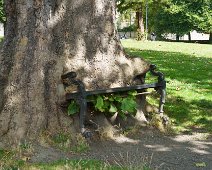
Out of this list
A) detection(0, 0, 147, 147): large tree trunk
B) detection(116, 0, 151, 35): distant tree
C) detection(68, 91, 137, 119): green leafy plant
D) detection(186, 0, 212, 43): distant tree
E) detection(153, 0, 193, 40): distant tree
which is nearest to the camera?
detection(0, 0, 147, 147): large tree trunk

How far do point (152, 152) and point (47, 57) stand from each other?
2083mm

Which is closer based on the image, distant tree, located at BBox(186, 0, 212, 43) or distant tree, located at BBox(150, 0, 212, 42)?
distant tree, located at BBox(150, 0, 212, 42)

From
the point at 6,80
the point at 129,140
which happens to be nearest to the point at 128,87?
the point at 129,140

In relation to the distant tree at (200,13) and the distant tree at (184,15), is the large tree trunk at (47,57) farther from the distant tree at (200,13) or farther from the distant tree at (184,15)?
the distant tree at (200,13)

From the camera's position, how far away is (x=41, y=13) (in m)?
7.42

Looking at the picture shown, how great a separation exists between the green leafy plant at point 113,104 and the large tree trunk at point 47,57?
0.78ft

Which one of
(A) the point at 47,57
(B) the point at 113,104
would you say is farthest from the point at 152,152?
(A) the point at 47,57

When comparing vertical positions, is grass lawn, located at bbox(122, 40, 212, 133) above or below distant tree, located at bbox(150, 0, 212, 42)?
below

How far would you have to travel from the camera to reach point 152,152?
717 centimetres

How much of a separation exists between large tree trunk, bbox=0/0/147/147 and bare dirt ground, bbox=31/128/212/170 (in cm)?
66

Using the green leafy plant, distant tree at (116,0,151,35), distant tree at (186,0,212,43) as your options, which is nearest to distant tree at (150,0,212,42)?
distant tree at (186,0,212,43)

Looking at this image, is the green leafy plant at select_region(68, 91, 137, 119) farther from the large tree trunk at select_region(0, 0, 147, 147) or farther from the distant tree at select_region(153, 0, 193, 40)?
the distant tree at select_region(153, 0, 193, 40)

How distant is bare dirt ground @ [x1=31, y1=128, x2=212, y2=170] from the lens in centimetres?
660

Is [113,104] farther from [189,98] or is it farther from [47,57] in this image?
[189,98]
